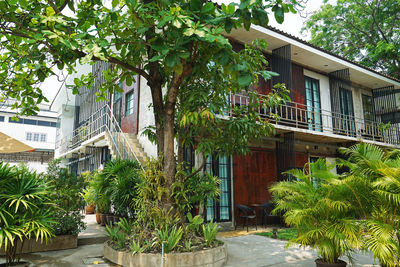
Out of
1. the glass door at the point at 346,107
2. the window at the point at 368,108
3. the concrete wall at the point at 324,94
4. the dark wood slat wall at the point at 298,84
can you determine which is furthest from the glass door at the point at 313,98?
the window at the point at 368,108

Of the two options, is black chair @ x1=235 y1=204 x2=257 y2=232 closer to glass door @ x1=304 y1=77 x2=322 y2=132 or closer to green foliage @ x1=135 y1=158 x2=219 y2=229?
green foliage @ x1=135 y1=158 x2=219 y2=229

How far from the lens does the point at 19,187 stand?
473cm

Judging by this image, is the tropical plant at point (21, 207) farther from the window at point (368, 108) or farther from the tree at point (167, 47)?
the window at point (368, 108)

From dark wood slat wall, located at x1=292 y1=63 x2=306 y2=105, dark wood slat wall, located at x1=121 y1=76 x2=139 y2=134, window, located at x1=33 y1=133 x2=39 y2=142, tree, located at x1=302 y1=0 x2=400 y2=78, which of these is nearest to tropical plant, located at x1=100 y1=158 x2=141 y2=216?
dark wood slat wall, located at x1=121 y1=76 x2=139 y2=134

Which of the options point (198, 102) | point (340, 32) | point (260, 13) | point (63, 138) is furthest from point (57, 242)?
point (340, 32)

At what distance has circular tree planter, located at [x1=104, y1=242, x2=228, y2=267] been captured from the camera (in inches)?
189

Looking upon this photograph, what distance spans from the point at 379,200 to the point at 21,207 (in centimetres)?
529

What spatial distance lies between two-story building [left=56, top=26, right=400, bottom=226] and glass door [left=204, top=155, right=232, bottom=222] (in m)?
0.02

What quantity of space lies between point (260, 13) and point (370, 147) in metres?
2.84

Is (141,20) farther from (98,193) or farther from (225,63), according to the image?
(98,193)

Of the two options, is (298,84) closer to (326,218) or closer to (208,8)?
(326,218)

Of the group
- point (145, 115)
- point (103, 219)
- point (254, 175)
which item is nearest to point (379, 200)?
point (254, 175)

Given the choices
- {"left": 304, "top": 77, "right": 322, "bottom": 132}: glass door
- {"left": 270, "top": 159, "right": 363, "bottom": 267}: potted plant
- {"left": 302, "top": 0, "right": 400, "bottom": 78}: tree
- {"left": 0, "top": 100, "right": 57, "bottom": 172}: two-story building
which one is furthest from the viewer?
{"left": 0, "top": 100, "right": 57, "bottom": 172}: two-story building

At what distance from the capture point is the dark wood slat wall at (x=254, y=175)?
10.2m
